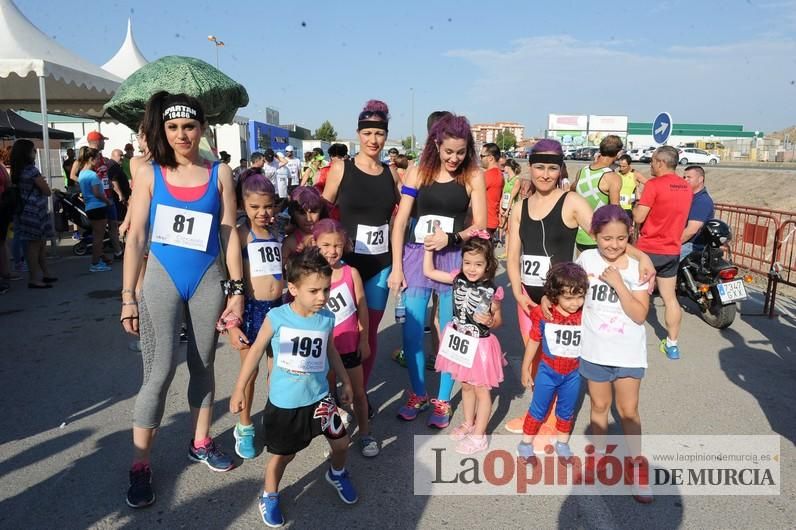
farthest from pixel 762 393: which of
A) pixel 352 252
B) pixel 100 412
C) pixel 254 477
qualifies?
pixel 100 412

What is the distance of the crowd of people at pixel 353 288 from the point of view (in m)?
2.63

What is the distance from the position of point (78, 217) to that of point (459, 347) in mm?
9637

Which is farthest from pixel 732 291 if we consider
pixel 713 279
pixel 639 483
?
pixel 639 483

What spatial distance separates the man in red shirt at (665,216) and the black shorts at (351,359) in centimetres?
341

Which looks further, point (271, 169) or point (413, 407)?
point (271, 169)

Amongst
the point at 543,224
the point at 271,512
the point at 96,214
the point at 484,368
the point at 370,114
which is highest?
the point at 370,114

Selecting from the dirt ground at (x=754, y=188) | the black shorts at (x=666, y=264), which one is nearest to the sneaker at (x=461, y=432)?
the black shorts at (x=666, y=264)

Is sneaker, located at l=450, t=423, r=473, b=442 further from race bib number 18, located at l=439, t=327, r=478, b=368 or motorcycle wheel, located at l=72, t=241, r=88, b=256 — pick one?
motorcycle wheel, located at l=72, t=241, r=88, b=256

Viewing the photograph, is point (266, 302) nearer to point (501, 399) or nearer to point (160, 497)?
point (160, 497)

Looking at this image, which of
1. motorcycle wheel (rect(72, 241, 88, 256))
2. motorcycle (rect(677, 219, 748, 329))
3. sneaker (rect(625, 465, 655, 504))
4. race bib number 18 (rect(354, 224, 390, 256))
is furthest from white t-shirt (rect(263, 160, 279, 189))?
sneaker (rect(625, 465, 655, 504))

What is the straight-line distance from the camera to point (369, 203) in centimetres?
345

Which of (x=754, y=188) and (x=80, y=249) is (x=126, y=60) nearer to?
(x=80, y=249)

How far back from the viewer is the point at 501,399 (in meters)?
4.14

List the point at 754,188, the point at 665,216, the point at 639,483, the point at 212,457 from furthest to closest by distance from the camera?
1. the point at 754,188
2. the point at 665,216
3. the point at 212,457
4. the point at 639,483
